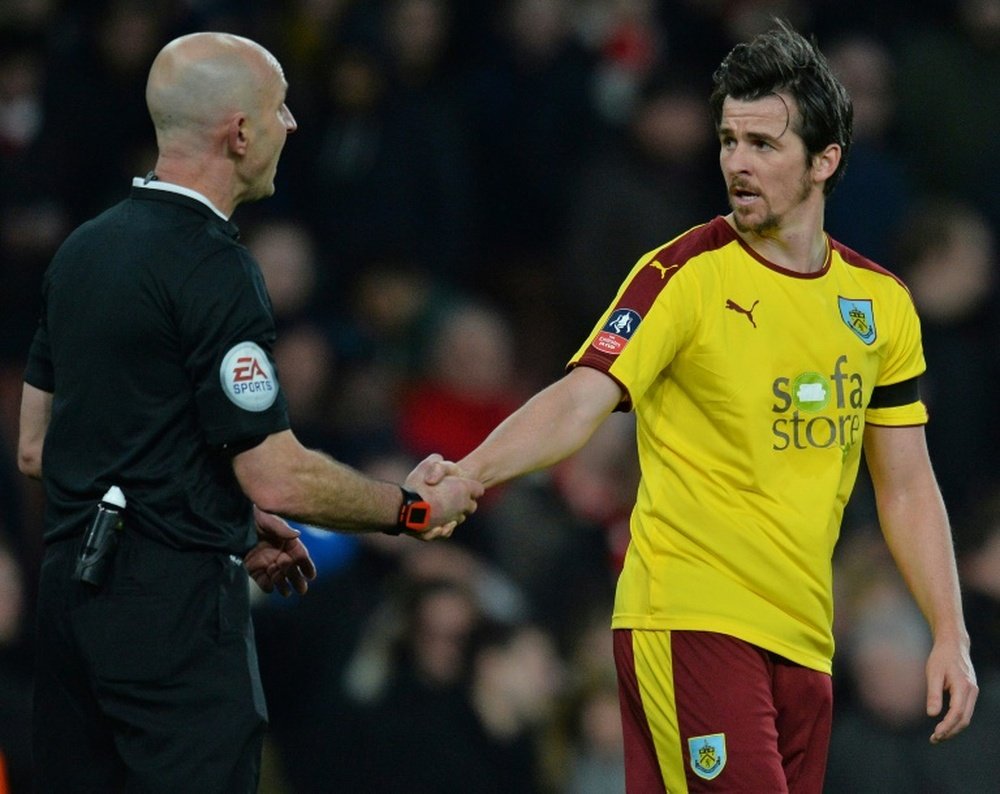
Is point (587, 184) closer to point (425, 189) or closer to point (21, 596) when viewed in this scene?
point (425, 189)

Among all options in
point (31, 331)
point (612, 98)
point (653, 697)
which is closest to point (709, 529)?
point (653, 697)

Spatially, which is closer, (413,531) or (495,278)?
(413,531)

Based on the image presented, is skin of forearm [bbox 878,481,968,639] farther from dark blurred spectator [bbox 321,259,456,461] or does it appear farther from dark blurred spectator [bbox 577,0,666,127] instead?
dark blurred spectator [bbox 577,0,666,127]

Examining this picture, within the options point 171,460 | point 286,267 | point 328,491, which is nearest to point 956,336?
point 286,267

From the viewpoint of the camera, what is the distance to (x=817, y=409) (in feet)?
14.2

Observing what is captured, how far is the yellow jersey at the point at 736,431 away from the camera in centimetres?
425

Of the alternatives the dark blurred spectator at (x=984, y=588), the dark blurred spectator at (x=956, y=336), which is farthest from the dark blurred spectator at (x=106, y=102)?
the dark blurred spectator at (x=984, y=588)

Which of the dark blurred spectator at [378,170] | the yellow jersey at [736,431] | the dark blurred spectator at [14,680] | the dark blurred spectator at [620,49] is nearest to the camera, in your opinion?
the yellow jersey at [736,431]

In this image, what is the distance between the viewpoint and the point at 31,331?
7.68 metres

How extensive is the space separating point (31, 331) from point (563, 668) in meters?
2.64

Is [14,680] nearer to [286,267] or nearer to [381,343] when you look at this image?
[286,267]

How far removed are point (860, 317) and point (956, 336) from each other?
13.7 feet

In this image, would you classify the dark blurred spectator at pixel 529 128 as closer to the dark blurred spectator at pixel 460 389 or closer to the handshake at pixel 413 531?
the dark blurred spectator at pixel 460 389

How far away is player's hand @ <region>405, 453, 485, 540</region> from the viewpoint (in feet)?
13.9
